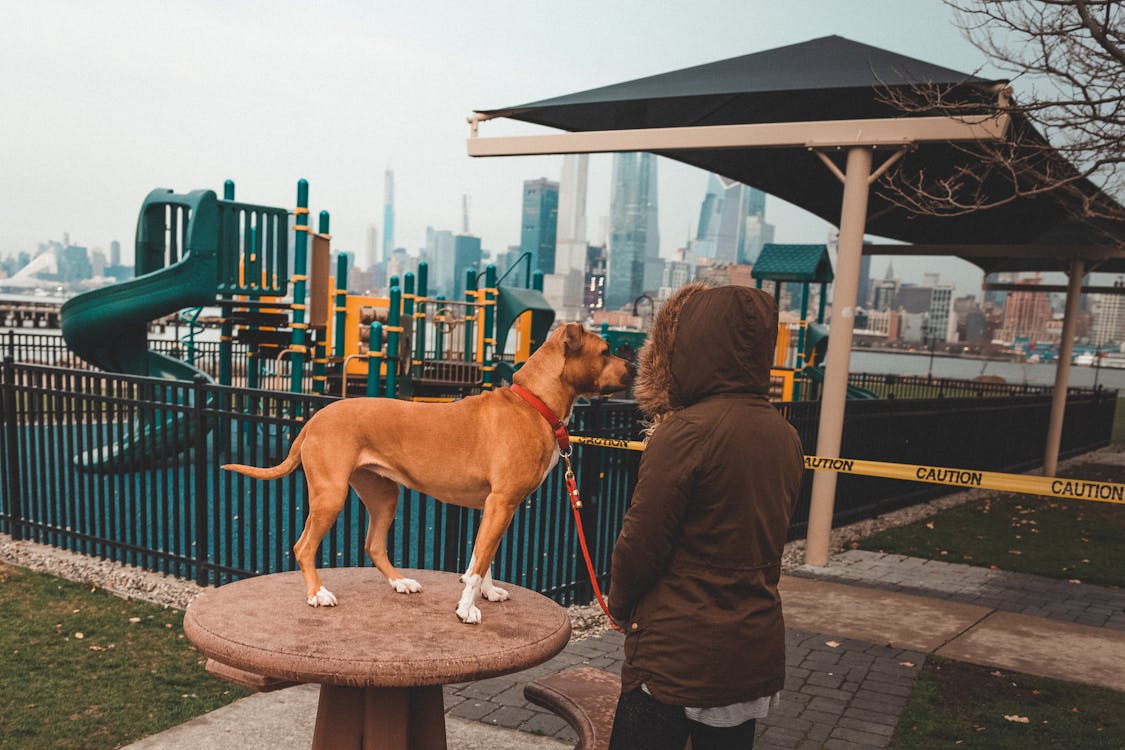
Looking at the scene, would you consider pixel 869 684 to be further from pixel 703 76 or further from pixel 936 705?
pixel 703 76

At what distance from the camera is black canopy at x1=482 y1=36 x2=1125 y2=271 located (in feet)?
25.3

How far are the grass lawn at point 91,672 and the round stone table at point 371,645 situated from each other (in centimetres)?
178

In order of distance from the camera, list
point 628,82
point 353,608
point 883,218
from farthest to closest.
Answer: point 883,218 < point 628,82 < point 353,608

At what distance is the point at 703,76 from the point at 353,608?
746 centimetres

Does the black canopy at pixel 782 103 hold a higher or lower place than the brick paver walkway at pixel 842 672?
higher

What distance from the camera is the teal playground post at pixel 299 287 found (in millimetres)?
12672

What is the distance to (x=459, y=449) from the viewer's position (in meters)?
3.23

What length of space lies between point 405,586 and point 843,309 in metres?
5.49

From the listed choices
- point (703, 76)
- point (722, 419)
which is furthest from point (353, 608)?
point (703, 76)

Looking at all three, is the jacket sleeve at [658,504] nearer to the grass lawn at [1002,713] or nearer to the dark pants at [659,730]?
the dark pants at [659,730]

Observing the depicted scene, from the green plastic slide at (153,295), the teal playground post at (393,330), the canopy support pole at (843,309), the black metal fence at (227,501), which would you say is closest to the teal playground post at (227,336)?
the green plastic slide at (153,295)

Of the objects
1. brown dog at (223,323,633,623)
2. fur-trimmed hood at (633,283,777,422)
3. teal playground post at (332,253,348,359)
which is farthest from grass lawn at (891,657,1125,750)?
teal playground post at (332,253,348,359)

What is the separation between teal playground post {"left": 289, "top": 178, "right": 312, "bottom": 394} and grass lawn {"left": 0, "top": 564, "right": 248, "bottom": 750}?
643cm

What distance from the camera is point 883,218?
12.9 m
